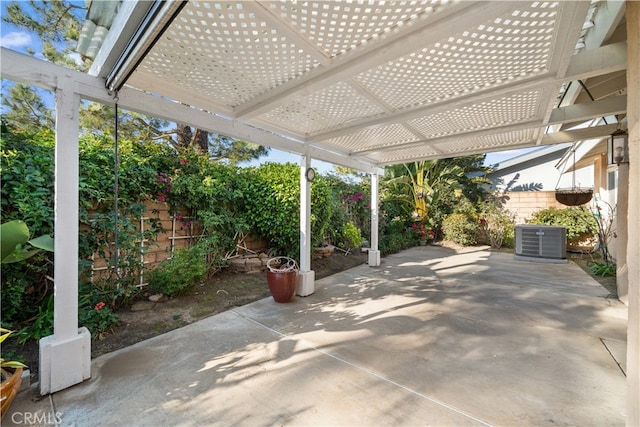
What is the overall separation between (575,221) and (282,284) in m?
9.43

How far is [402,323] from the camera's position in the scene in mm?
3324

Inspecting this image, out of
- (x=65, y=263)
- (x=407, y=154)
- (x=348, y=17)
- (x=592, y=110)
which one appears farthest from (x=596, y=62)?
(x=65, y=263)

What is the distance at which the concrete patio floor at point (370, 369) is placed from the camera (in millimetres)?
1848

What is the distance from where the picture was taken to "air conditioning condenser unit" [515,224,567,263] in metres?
7.01

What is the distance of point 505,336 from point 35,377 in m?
4.66

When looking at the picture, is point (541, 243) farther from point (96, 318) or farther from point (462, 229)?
point (96, 318)

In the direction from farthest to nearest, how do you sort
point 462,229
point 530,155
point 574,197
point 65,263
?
point 530,155
point 462,229
point 574,197
point 65,263

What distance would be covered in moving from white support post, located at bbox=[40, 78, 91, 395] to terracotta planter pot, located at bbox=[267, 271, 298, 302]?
7.30 ft

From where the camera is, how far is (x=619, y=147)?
12.8 feet

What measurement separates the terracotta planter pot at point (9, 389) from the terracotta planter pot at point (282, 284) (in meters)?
2.57

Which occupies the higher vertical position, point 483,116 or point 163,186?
point 483,116

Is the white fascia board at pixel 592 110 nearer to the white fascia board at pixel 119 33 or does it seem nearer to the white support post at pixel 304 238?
the white support post at pixel 304 238

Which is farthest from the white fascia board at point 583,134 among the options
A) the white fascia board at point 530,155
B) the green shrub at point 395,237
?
the white fascia board at point 530,155

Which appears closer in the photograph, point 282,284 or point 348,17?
point 348,17
